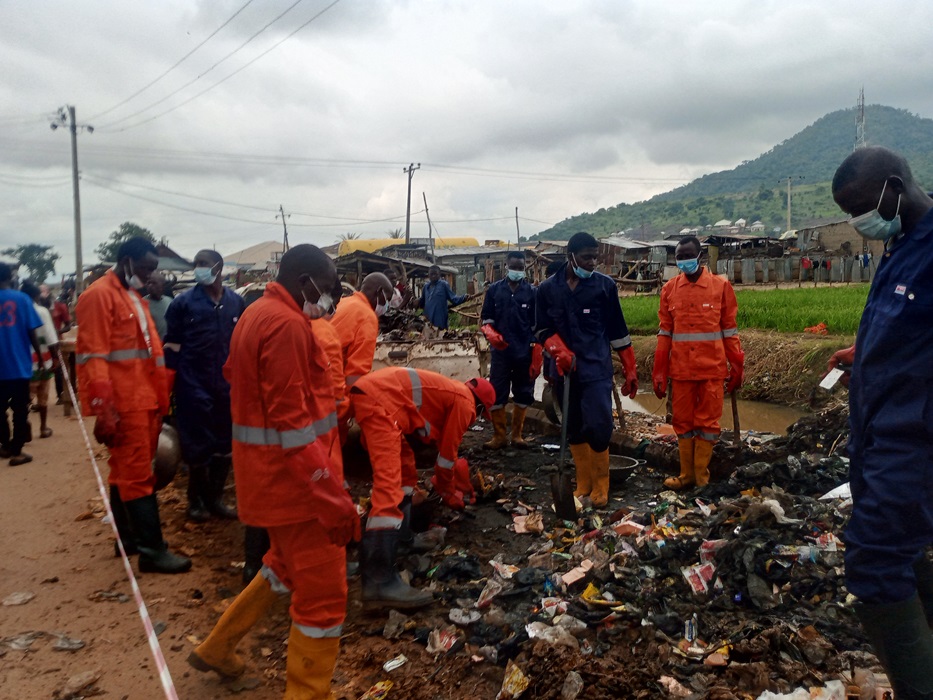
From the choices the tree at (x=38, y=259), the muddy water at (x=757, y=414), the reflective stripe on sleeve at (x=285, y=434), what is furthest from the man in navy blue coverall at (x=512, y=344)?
the tree at (x=38, y=259)

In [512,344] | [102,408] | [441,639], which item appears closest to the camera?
[441,639]

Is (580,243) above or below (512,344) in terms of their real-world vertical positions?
above

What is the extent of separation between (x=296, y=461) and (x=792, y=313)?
13.0 m

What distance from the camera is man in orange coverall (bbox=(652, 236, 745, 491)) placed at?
5090 millimetres

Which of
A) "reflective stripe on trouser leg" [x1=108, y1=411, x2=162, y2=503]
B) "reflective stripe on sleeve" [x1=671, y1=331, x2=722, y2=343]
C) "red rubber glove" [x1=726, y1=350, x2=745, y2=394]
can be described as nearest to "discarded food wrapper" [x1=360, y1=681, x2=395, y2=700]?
"reflective stripe on trouser leg" [x1=108, y1=411, x2=162, y2=503]

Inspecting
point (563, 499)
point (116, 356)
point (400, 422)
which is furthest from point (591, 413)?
point (116, 356)

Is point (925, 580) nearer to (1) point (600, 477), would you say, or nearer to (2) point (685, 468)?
(1) point (600, 477)

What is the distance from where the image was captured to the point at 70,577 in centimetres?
404

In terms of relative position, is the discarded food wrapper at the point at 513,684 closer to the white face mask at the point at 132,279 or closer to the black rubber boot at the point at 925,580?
the black rubber boot at the point at 925,580

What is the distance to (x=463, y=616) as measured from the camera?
137 inches

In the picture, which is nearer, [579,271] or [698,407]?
[579,271]

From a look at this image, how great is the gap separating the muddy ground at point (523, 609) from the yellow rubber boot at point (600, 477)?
15 cm

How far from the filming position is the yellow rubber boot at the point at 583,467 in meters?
5.16

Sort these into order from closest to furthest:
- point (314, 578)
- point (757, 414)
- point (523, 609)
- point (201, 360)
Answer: point (314, 578) < point (523, 609) < point (201, 360) < point (757, 414)
